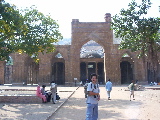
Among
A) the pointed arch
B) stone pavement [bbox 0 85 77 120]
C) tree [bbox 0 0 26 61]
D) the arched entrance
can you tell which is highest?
the pointed arch

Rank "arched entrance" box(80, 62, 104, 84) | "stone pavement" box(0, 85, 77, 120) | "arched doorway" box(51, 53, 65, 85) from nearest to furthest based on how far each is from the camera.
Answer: "stone pavement" box(0, 85, 77, 120), "arched doorway" box(51, 53, 65, 85), "arched entrance" box(80, 62, 104, 84)

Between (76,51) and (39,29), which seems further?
(76,51)

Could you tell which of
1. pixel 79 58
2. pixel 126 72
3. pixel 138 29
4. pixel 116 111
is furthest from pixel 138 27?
pixel 126 72

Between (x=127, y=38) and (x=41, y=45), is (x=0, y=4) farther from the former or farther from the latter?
(x=127, y=38)

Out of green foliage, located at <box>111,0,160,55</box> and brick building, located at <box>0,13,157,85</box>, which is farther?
brick building, located at <box>0,13,157,85</box>

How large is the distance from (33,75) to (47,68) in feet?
30.1

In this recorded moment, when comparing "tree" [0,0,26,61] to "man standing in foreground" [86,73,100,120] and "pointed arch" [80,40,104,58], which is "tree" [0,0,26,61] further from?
"pointed arch" [80,40,104,58]

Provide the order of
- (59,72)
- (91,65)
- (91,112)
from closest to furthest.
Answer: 1. (91,112)
2. (59,72)
3. (91,65)

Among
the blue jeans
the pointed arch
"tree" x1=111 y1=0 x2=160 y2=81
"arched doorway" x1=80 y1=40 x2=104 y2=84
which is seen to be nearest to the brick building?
"arched doorway" x1=80 y1=40 x2=104 y2=84

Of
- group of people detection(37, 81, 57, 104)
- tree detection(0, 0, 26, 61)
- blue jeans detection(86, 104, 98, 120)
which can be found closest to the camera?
blue jeans detection(86, 104, 98, 120)

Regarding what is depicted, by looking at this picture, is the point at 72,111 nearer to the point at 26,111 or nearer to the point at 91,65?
the point at 26,111

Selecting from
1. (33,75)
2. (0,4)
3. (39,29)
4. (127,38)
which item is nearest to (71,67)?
(33,75)

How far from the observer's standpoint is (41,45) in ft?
46.5

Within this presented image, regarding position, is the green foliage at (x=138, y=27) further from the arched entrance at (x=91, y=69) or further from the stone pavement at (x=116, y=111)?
→ the arched entrance at (x=91, y=69)
